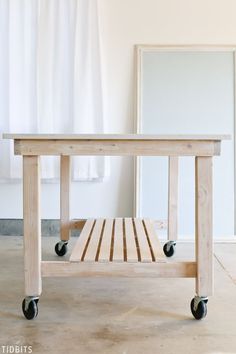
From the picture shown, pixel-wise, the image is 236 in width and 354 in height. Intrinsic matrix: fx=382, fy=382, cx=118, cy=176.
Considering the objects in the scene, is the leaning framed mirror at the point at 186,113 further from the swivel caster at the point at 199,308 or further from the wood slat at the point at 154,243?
the swivel caster at the point at 199,308

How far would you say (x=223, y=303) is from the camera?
1697 millimetres

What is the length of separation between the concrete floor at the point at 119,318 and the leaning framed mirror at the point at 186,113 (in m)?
0.82

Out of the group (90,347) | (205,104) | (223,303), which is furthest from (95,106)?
(90,347)

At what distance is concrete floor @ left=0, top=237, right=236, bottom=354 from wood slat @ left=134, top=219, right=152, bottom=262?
9.1 inches

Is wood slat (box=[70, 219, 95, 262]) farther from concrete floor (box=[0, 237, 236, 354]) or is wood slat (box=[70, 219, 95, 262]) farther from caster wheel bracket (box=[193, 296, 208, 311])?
caster wheel bracket (box=[193, 296, 208, 311])

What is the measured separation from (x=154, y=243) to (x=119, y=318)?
0.43 metres

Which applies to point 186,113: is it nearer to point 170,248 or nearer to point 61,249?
point 170,248

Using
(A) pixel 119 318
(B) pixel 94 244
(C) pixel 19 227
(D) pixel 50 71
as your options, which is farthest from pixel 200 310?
(D) pixel 50 71

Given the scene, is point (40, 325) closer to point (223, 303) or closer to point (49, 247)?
point (223, 303)

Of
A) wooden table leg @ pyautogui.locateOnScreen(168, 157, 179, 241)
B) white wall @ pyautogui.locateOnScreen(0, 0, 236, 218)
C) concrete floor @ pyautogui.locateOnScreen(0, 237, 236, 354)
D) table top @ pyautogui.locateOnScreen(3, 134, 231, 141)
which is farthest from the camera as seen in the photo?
white wall @ pyautogui.locateOnScreen(0, 0, 236, 218)

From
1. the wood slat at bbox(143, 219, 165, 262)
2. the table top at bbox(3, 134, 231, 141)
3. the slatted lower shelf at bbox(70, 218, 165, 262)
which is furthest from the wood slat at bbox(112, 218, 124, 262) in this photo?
the table top at bbox(3, 134, 231, 141)

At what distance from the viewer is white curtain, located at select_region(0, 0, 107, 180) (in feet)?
9.13

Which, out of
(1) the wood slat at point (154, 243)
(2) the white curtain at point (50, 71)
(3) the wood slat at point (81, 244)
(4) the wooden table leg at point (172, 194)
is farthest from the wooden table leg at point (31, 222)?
(2) the white curtain at point (50, 71)

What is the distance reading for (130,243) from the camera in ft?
5.99
